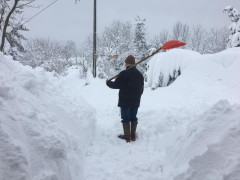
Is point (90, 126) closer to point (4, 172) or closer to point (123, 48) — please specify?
point (4, 172)

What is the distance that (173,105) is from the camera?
6.41 m

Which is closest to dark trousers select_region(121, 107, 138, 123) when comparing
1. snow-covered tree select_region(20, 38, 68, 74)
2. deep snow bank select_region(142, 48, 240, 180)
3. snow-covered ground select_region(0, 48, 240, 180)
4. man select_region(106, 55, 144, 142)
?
man select_region(106, 55, 144, 142)

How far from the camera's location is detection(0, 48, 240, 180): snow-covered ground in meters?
2.25

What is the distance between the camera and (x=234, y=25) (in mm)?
16500

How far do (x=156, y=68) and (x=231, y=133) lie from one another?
743 centimetres

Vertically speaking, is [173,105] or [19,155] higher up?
[19,155]

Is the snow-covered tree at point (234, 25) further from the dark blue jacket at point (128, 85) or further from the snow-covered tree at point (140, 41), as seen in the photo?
the dark blue jacket at point (128, 85)

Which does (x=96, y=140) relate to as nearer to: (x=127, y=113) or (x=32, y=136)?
(x=127, y=113)

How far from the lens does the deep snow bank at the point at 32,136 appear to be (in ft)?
6.73

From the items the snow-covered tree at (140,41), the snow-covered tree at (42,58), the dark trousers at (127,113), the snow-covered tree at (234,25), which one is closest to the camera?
the dark trousers at (127,113)

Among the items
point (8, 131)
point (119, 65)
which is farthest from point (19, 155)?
point (119, 65)

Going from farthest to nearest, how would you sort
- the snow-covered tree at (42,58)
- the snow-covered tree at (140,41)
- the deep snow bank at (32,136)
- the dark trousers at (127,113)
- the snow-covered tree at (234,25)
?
the snow-covered tree at (42,58) → the snow-covered tree at (140,41) → the snow-covered tree at (234,25) → the dark trousers at (127,113) → the deep snow bank at (32,136)

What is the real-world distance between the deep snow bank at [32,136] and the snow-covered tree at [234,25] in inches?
636

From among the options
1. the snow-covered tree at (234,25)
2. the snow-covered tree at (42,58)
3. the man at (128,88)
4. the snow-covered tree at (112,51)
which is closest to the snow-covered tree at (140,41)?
the snow-covered tree at (112,51)
